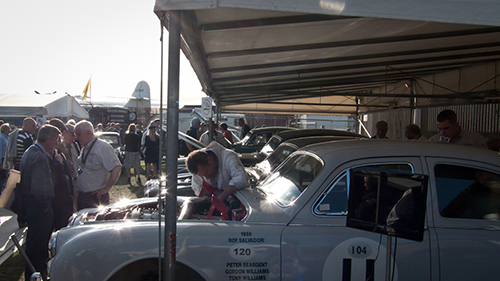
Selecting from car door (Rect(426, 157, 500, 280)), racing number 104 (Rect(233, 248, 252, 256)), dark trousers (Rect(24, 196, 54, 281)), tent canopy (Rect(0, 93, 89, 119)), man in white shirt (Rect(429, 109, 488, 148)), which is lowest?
dark trousers (Rect(24, 196, 54, 281))

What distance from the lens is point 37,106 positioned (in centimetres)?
1340

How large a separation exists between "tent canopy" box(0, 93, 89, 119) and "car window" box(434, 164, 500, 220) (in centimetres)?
1402

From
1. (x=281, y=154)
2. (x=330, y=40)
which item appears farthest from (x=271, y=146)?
(x=330, y=40)

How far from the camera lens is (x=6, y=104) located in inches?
520

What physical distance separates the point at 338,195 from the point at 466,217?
3.24 feet

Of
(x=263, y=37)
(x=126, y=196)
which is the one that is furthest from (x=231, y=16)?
(x=126, y=196)

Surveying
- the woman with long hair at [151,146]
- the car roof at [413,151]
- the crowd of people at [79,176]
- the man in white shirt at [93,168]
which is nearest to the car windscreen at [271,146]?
the woman with long hair at [151,146]

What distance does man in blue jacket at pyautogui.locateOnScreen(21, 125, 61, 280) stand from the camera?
3.86 m

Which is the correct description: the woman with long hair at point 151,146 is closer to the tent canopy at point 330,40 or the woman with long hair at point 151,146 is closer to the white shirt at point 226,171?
the tent canopy at point 330,40

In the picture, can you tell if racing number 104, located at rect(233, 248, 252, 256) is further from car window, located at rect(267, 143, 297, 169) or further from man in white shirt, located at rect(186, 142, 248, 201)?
car window, located at rect(267, 143, 297, 169)

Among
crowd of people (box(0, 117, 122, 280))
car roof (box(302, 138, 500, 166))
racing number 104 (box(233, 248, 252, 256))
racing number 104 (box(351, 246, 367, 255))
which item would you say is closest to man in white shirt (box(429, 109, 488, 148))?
car roof (box(302, 138, 500, 166))

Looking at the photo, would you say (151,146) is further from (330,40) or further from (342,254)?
(342,254)

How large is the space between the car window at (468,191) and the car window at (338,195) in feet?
0.92

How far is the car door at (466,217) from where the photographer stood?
8.66 ft
